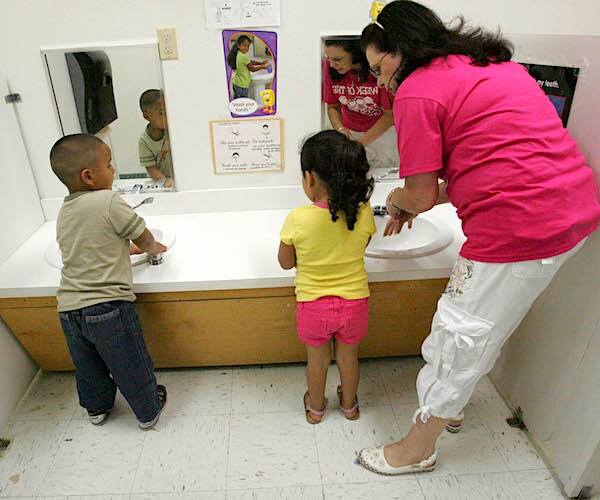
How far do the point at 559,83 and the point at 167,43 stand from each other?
1263 mm

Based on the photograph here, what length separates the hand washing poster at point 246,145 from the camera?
5.71ft

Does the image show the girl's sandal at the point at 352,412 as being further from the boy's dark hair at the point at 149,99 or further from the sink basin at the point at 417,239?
the boy's dark hair at the point at 149,99

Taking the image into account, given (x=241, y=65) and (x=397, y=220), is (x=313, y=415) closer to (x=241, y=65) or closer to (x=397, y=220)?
(x=397, y=220)

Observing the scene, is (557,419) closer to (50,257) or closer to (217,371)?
(217,371)

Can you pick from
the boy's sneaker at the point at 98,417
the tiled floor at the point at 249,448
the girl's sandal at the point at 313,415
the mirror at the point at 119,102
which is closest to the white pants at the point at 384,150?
the mirror at the point at 119,102

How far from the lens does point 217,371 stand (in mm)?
1907

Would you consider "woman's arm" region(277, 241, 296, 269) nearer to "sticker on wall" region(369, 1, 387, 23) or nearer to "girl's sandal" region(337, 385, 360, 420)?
"girl's sandal" region(337, 385, 360, 420)

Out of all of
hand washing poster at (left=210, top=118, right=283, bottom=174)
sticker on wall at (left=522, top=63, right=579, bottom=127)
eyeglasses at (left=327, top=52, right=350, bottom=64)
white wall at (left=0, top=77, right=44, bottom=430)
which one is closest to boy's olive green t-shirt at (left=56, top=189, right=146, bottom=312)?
white wall at (left=0, top=77, right=44, bottom=430)

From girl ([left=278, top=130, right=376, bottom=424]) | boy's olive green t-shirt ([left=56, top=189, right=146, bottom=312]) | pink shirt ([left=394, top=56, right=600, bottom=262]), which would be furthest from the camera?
boy's olive green t-shirt ([left=56, top=189, right=146, bottom=312])

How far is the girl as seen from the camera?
1.22m

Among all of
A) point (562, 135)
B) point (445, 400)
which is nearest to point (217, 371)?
point (445, 400)

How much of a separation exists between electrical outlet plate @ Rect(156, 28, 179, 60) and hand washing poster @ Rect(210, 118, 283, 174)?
0.27m

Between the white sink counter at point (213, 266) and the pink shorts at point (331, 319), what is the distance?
0.14 meters

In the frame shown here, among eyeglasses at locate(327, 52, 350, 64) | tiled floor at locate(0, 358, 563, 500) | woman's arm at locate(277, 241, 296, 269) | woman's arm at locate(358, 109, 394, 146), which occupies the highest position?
eyeglasses at locate(327, 52, 350, 64)
